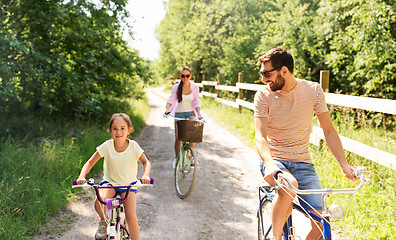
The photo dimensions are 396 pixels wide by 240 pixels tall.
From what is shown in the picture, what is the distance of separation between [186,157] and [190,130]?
0.51 m

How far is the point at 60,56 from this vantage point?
859 centimetres

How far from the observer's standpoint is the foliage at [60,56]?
7417mm

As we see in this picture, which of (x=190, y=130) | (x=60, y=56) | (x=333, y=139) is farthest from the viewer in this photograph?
(x=60, y=56)

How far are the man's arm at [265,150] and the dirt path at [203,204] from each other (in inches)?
83.5

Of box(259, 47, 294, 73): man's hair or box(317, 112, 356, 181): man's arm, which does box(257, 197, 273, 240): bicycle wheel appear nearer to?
box(317, 112, 356, 181): man's arm

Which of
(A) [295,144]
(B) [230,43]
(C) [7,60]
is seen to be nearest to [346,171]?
(A) [295,144]

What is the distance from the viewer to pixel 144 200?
5.55 meters

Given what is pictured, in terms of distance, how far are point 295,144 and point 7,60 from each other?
6388 mm

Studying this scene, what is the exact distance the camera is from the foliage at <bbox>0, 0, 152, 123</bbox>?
7417 millimetres

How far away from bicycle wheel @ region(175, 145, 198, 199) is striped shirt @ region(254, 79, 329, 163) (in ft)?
10.0

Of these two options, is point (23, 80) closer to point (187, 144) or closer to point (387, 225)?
point (187, 144)

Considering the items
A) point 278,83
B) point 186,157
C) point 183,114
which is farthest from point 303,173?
point 183,114

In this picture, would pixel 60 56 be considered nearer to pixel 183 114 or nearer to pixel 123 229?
pixel 183 114

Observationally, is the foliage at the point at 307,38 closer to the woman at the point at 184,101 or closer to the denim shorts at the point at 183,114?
the woman at the point at 184,101
